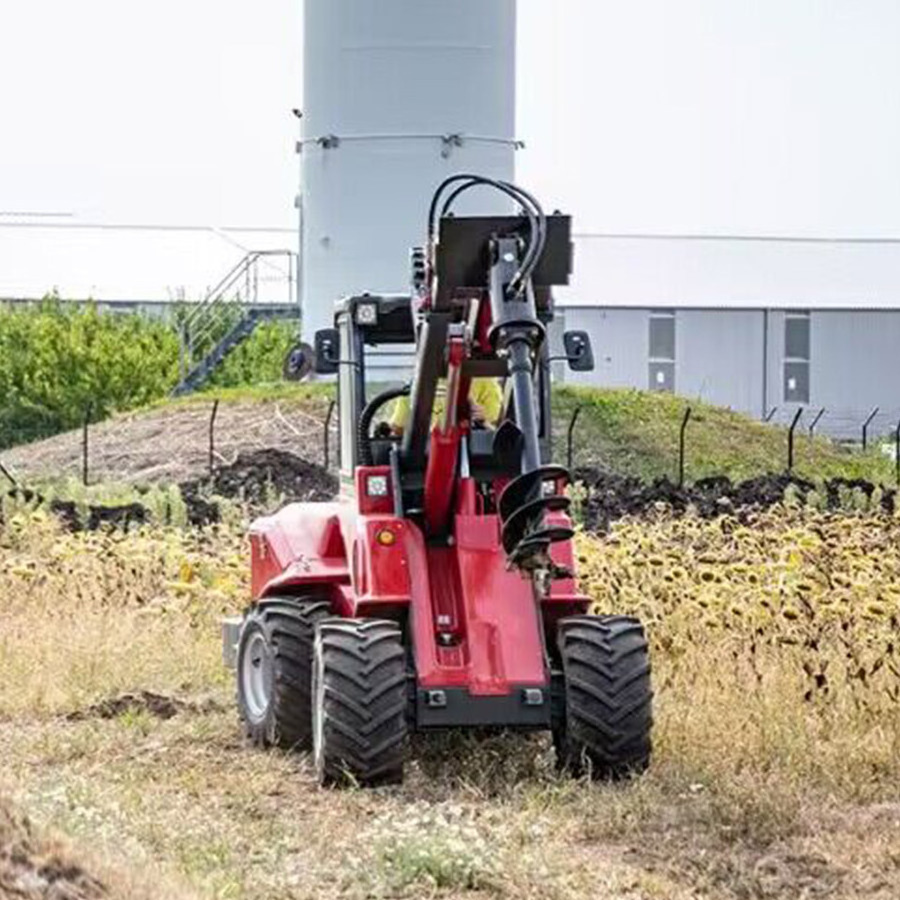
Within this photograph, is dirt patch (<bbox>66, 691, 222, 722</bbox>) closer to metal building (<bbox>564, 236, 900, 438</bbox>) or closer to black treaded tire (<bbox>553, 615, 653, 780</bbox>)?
black treaded tire (<bbox>553, 615, 653, 780</bbox>)

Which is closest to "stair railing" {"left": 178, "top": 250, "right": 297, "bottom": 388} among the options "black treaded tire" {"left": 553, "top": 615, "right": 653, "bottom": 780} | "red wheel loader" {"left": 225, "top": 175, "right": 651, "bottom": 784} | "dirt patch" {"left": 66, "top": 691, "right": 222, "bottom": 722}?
"dirt patch" {"left": 66, "top": 691, "right": 222, "bottom": 722}

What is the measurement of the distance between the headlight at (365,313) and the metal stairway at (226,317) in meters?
32.2

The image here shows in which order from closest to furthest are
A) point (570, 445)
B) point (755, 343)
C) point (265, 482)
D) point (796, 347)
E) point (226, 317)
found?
point (265, 482), point (570, 445), point (226, 317), point (755, 343), point (796, 347)

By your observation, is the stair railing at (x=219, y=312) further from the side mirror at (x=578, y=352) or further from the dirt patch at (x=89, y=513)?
the side mirror at (x=578, y=352)

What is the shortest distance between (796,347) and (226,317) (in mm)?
15338

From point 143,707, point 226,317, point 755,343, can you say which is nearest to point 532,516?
point 143,707

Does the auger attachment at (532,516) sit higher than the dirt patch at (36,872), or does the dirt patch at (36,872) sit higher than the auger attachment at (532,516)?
the auger attachment at (532,516)

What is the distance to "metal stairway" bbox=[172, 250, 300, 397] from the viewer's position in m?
45.6

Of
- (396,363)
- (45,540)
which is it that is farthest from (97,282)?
(396,363)

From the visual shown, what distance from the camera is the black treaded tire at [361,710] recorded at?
10.8 metres

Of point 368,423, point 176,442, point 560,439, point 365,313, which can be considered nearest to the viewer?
point 368,423

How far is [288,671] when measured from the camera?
11.8 m

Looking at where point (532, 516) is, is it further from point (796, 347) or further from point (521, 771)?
point (796, 347)

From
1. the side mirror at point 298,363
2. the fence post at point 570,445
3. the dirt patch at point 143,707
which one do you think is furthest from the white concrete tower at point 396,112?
the side mirror at point 298,363
